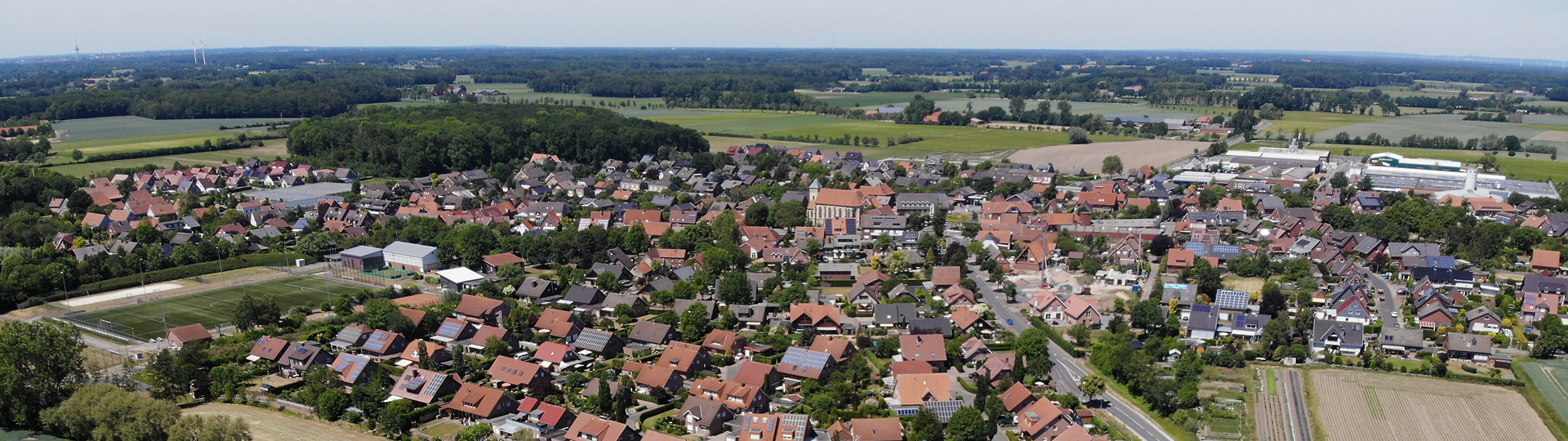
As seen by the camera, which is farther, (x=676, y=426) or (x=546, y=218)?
(x=546, y=218)

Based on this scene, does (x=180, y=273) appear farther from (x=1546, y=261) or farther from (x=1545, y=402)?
(x=1546, y=261)

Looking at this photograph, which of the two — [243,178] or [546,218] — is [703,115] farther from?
[546,218]

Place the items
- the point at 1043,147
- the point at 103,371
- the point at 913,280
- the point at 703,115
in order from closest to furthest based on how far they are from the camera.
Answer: the point at 103,371
the point at 913,280
the point at 1043,147
the point at 703,115

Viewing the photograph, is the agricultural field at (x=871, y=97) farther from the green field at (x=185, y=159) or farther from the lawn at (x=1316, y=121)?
the green field at (x=185, y=159)

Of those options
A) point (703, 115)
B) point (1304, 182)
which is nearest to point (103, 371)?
point (1304, 182)

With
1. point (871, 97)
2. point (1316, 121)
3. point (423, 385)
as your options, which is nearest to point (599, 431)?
point (423, 385)

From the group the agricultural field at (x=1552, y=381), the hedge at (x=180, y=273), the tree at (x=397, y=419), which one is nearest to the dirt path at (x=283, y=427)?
the tree at (x=397, y=419)

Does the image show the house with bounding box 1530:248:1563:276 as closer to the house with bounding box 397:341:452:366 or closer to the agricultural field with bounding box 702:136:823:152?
the house with bounding box 397:341:452:366
